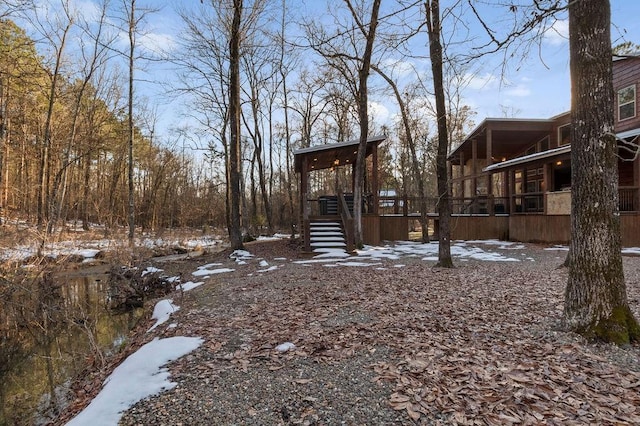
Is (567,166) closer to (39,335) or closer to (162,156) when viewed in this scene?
(39,335)

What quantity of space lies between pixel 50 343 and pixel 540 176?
1948 cm

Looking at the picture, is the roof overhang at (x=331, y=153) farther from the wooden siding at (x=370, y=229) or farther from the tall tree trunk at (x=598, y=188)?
the tall tree trunk at (x=598, y=188)

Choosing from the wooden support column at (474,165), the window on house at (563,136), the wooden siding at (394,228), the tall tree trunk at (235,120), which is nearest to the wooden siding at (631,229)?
the wooden support column at (474,165)

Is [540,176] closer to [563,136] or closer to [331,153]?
[563,136]

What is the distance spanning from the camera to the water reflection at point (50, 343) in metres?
4.29

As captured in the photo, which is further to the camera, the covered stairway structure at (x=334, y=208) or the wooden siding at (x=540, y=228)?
the wooden siding at (x=540, y=228)

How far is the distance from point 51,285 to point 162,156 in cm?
2099

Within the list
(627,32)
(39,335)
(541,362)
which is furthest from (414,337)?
(39,335)

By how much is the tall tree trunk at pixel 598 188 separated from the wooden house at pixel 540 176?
8305 millimetres

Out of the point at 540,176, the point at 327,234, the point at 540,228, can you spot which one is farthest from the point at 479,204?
the point at 327,234

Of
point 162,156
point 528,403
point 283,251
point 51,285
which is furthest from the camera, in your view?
point 162,156

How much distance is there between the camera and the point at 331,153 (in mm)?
13586

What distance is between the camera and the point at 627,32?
384 centimetres

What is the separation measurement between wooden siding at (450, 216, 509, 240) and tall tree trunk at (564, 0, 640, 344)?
12.1m
